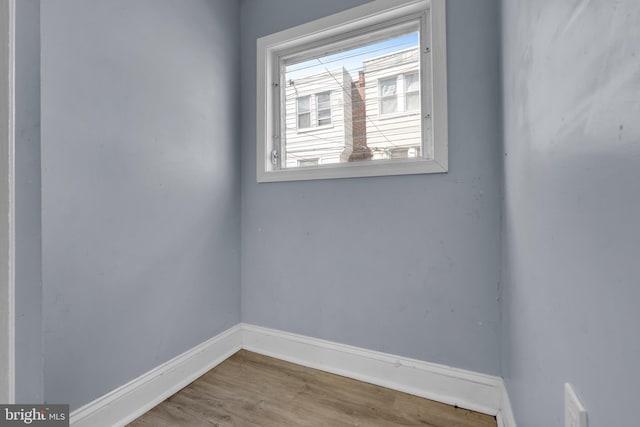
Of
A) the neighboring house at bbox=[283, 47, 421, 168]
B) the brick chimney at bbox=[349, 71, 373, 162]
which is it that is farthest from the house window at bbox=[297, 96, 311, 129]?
the brick chimney at bbox=[349, 71, 373, 162]

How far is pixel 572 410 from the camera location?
1.72ft

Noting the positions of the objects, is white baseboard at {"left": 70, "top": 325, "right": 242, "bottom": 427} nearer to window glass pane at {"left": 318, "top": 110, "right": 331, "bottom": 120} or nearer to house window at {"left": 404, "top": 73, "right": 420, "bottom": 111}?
window glass pane at {"left": 318, "top": 110, "right": 331, "bottom": 120}

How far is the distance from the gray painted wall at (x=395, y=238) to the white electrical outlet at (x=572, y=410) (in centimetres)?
83

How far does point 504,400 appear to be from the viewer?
48.4 inches

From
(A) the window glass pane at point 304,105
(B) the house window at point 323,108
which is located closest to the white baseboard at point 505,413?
(B) the house window at point 323,108

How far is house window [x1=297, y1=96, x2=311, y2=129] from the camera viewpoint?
1.82 meters

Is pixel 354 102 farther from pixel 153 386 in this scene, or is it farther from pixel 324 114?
pixel 153 386

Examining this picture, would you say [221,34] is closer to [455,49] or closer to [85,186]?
[85,186]

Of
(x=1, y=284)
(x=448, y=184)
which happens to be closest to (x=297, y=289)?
(x=448, y=184)

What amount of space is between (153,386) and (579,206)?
1.75 m

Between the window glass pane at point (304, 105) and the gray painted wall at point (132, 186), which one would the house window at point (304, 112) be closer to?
the window glass pane at point (304, 105)

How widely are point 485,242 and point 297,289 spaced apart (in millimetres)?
1070

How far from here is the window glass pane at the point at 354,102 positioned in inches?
60.9

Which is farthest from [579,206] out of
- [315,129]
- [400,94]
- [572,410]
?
[315,129]
